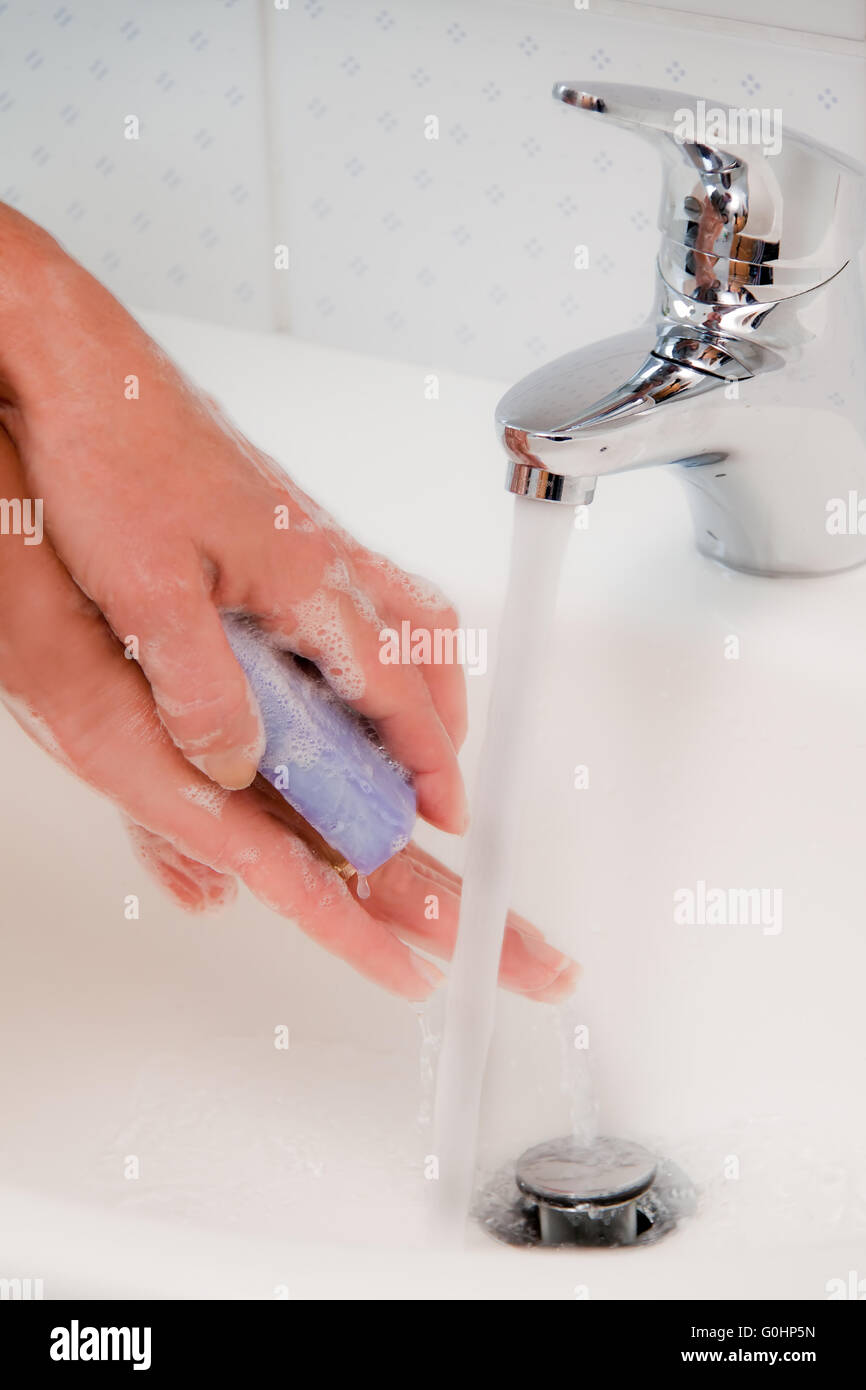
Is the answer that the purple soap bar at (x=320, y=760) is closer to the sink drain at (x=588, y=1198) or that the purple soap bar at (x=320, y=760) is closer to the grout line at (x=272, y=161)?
the sink drain at (x=588, y=1198)

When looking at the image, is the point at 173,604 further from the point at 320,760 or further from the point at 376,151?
the point at 376,151

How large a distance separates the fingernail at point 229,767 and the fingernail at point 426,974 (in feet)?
0.29

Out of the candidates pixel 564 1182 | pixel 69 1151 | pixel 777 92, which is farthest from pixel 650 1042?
pixel 777 92

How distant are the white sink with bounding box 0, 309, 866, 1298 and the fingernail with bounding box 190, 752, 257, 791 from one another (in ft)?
0.43

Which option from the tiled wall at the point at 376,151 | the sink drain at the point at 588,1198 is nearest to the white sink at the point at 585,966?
the sink drain at the point at 588,1198

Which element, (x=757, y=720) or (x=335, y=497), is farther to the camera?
(x=335, y=497)

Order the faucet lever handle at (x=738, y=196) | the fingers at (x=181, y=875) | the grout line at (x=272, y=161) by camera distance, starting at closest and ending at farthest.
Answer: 1. the faucet lever handle at (x=738, y=196)
2. the fingers at (x=181, y=875)
3. the grout line at (x=272, y=161)

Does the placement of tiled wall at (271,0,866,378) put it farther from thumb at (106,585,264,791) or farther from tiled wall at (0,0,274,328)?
thumb at (106,585,264,791)

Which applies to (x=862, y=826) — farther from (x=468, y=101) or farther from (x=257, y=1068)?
(x=468, y=101)

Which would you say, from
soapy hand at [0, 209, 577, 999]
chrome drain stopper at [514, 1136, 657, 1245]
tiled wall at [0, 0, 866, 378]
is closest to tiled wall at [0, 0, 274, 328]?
tiled wall at [0, 0, 866, 378]

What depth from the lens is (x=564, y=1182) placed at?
17.9 inches

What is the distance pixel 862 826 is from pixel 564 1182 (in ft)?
0.48

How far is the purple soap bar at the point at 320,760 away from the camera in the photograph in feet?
1.36

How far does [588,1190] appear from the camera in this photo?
1.47 feet
